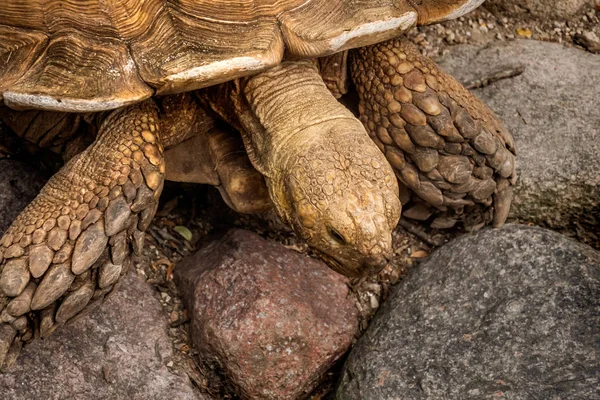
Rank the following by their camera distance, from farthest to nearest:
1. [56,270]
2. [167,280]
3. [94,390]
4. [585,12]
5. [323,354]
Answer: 1. [585,12]
2. [167,280]
3. [323,354]
4. [94,390]
5. [56,270]

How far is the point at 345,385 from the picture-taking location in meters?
3.13

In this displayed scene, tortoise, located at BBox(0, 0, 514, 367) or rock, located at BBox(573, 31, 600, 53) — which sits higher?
tortoise, located at BBox(0, 0, 514, 367)

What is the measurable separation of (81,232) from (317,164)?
2.87 feet

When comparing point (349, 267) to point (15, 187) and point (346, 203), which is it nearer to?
point (346, 203)

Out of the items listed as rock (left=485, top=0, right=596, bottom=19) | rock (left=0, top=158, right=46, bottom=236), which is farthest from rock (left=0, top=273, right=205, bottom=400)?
rock (left=485, top=0, right=596, bottom=19)

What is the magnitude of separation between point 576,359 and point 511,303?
38 cm

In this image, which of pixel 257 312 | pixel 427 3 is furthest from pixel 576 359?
pixel 427 3

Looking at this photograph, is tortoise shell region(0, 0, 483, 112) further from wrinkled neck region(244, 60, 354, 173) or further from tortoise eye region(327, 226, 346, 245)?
tortoise eye region(327, 226, 346, 245)

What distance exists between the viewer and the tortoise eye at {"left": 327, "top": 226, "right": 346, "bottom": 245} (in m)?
2.67

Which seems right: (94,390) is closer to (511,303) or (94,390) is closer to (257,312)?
(257,312)

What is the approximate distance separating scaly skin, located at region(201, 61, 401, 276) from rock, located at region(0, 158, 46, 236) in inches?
35.2

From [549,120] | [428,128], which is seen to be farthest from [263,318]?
[549,120]

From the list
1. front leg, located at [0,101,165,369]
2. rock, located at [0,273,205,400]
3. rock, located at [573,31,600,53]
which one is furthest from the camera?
rock, located at [573,31,600,53]

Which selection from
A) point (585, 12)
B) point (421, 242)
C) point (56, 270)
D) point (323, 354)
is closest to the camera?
point (56, 270)
